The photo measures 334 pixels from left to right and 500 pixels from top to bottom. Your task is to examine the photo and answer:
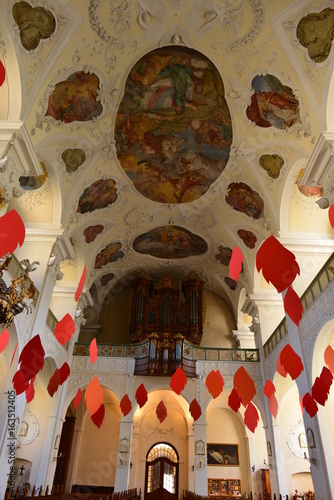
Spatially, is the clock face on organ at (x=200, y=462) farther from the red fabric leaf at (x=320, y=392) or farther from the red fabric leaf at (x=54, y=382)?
the red fabric leaf at (x=320, y=392)

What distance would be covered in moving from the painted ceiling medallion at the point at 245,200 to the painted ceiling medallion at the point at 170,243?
3549 millimetres

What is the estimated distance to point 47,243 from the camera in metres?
12.2

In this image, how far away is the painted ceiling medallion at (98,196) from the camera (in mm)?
13617

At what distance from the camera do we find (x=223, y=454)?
1716cm

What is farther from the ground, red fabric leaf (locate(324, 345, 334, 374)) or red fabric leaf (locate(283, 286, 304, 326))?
red fabric leaf (locate(283, 286, 304, 326))

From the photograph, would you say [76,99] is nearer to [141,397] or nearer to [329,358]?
[329,358]

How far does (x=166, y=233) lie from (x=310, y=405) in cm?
1052

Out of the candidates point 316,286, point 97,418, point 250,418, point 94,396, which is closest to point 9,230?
point 97,418

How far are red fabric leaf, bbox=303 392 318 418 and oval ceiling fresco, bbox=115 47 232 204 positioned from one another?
813cm

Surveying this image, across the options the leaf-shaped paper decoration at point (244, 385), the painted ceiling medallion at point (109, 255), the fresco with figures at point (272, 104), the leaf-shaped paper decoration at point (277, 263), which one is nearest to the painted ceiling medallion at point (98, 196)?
the painted ceiling medallion at point (109, 255)

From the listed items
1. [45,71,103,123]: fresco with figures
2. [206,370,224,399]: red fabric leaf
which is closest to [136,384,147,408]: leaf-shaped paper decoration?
[206,370,224,399]: red fabric leaf

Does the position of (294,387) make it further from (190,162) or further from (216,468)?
(190,162)

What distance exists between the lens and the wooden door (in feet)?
54.6

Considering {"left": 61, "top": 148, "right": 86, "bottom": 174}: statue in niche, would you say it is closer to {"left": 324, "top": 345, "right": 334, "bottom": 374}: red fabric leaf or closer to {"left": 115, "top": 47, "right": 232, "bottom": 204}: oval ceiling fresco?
{"left": 115, "top": 47, "right": 232, "bottom": 204}: oval ceiling fresco
